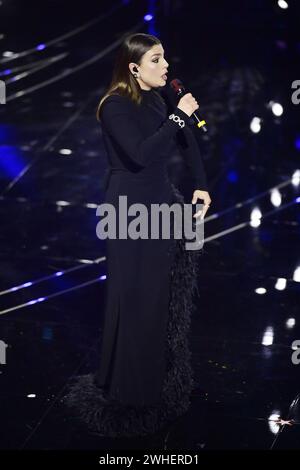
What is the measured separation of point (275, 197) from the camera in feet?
28.5

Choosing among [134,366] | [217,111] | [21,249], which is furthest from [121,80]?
[217,111]

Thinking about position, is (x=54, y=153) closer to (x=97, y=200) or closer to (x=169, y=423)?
(x=97, y=200)

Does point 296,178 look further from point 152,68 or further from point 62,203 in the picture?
point 152,68

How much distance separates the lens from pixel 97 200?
28.4 ft

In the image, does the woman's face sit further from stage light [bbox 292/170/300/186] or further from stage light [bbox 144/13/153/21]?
stage light [bbox 144/13/153/21]

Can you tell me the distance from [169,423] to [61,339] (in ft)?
4.00

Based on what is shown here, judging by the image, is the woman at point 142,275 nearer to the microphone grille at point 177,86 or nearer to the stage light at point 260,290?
the microphone grille at point 177,86

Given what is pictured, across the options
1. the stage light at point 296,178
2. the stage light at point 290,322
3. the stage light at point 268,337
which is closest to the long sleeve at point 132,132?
the stage light at point 268,337

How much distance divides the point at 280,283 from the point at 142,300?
2.23 metres

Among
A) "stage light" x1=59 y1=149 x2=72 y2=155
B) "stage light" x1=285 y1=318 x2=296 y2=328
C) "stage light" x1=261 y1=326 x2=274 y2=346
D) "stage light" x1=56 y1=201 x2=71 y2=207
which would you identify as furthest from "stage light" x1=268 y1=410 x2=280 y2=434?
"stage light" x1=59 y1=149 x2=72 y2=155

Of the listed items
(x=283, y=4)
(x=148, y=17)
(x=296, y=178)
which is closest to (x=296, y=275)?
(x=296, y=178)

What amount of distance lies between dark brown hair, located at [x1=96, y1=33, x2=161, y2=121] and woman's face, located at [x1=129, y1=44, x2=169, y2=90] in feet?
0.07

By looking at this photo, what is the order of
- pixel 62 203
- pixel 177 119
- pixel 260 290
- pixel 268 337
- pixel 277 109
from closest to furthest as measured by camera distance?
pixel 177 119, pixel 268 337, pixel 260 290, pixel 62 203, pixel 277 109

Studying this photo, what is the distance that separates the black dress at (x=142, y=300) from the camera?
502 centimetres
